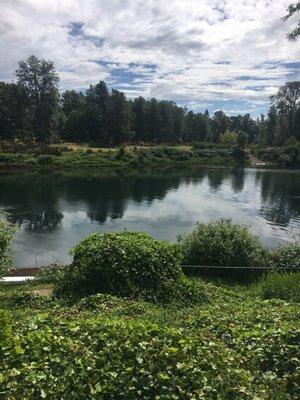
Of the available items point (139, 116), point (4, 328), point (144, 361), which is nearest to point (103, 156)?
point (139, 116)

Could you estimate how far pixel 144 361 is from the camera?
25.6ft

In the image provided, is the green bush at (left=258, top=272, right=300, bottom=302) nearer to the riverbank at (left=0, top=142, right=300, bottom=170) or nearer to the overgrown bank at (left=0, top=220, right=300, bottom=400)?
the overgrown bank at (left=0, top=220, right=300, bottom=400)

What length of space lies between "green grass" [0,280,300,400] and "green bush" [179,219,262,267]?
47.2 feet

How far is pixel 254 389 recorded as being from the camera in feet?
25.4

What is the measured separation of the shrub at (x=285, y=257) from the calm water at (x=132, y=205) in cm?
1533

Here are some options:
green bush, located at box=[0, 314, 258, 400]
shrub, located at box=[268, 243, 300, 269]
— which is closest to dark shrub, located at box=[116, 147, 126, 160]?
shrub, located at box=[268, 243, 300, 269]

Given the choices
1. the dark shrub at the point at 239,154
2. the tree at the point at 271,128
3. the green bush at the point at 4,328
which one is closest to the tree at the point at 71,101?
the dark shrub at the point at 239,154

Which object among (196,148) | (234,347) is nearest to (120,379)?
(234,347)

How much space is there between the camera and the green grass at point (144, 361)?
23.8 ft

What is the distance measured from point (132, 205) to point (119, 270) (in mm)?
42789

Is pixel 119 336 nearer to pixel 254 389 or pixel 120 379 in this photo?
pixel 120 379

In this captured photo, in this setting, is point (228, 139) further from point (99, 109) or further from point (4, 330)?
point (4, 330)

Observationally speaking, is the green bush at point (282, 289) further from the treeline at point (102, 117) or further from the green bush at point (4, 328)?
the treeline at point (102, 117)

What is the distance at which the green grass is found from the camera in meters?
7.26
